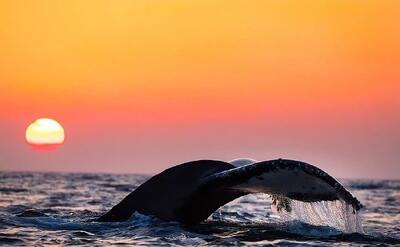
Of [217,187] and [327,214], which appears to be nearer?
[217,187]

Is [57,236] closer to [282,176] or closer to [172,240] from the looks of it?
[172,240]

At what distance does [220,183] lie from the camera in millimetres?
5676

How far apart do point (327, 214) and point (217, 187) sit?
1.10 meters

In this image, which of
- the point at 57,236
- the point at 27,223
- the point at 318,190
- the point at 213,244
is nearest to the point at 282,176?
the point at 318,190

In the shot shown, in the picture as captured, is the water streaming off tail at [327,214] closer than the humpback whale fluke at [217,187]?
No

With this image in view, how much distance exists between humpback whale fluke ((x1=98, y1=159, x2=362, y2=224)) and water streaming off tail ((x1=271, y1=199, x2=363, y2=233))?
86 mm

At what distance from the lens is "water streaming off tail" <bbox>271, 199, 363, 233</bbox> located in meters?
5.62

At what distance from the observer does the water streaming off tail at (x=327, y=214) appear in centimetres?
562

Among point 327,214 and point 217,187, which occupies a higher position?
point 217,187

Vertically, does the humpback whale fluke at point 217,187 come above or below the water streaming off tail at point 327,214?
above

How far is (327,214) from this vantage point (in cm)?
605

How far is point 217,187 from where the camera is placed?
18.8ft

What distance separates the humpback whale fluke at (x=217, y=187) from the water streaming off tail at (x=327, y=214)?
9 cm

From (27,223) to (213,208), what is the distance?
2382 mm
